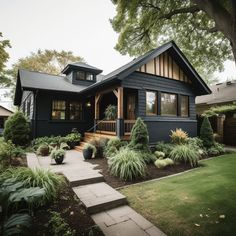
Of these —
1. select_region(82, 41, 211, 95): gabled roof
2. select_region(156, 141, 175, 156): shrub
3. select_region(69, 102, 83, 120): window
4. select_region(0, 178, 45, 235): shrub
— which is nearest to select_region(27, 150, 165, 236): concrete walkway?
select_region(0, 178, 45, 235): shrub

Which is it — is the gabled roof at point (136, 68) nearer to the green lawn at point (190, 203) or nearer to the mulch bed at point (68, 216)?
the green lawn at point (190, 203)

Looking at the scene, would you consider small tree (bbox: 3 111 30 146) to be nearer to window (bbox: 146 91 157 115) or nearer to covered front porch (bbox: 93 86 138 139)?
covered front porch (bbox: 93 86 138 139)

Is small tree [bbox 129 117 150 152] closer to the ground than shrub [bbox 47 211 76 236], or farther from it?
farther from it

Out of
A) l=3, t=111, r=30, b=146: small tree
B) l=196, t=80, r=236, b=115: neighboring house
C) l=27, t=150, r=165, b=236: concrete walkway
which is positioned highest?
l=196, t=80, r=236, b=115: neighboring house

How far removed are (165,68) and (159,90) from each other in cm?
148

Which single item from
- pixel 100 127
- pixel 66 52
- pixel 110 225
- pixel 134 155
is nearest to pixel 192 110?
pixel 100 127

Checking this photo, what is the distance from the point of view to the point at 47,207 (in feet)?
10.4

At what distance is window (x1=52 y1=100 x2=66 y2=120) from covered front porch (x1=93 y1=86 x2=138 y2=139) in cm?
244

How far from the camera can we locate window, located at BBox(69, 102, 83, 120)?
1173cm

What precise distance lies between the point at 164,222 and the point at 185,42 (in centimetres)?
1029

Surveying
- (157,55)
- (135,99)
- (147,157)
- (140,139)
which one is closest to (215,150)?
(147,157)

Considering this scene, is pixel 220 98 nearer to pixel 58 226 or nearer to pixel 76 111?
pixel 76 111

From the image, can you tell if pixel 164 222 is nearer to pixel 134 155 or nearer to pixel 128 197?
pixel 128 197

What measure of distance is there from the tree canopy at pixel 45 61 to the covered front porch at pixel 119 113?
1577 centimetres
